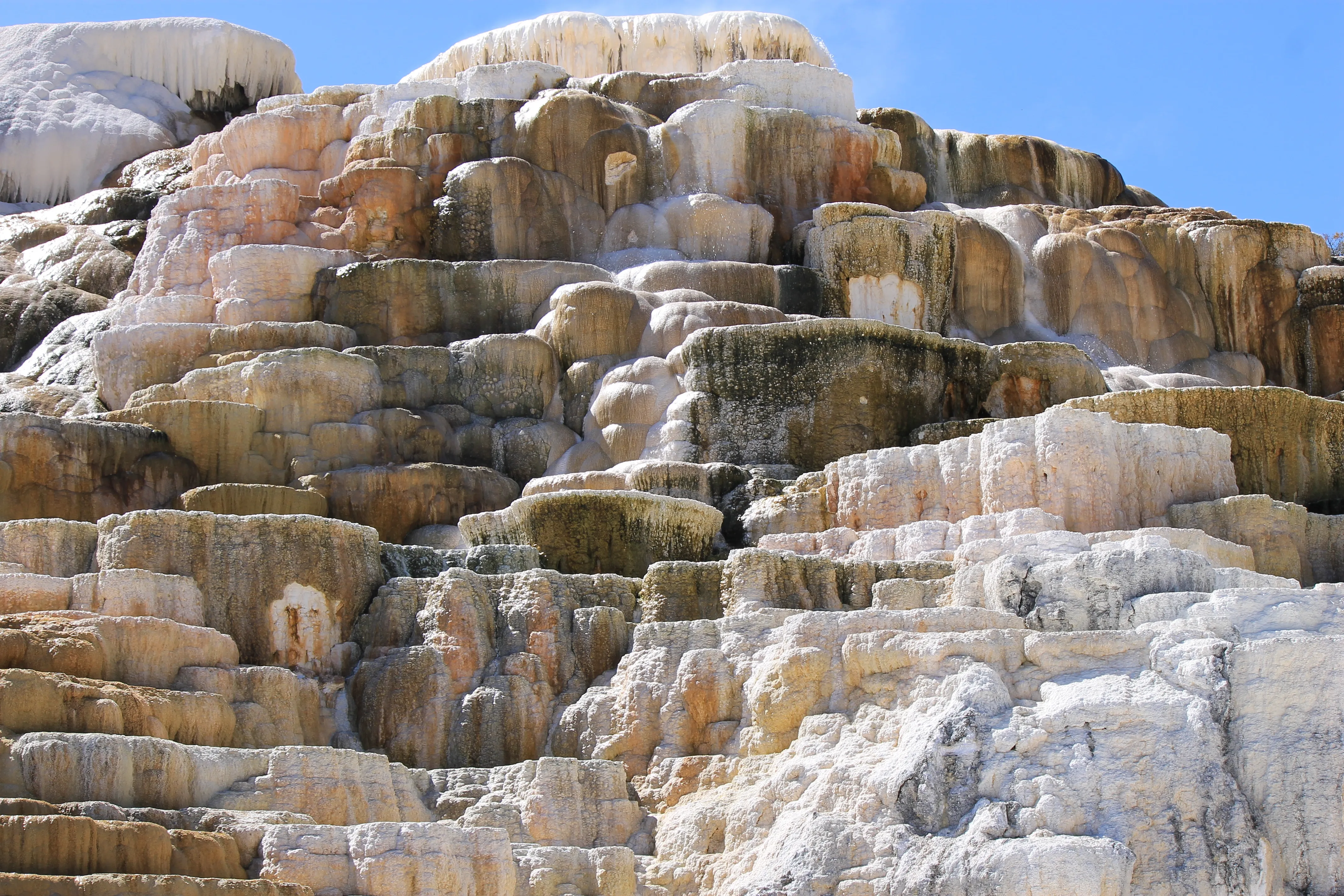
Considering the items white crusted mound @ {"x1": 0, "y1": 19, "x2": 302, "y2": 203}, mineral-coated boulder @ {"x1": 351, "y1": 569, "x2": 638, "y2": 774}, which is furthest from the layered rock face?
white crusted mound @ {"x1": 0, "y1": 19, "x2": 302, "y2": 203}

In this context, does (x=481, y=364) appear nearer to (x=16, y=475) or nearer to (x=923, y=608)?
(x=16, y=475)

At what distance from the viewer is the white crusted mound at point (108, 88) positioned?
147ft

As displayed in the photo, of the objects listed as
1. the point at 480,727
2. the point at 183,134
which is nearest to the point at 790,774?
the point at 480,727

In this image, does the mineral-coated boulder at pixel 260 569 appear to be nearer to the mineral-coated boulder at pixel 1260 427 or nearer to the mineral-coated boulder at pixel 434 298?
the mineral-coated boulder at pixel 1260 427

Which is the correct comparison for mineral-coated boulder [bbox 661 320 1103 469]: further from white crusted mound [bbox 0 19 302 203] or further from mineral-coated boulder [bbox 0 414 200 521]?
white crusted mound [bbox 0 19 302 203]

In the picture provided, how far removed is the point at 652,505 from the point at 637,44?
2462cm

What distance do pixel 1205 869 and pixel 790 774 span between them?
320 cm

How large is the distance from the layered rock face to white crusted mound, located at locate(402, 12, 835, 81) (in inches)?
5.3

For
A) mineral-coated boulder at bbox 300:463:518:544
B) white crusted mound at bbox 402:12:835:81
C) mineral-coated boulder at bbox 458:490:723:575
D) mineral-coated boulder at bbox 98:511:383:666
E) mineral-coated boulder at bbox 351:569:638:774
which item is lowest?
mineral-coated boulder at bbox 351:569:638:774

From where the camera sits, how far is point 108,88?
47375 millimetres

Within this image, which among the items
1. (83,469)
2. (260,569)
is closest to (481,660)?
(260,569)

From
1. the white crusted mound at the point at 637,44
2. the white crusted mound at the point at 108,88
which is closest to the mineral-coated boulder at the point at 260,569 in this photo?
the white crusted mound at the point at 637,44

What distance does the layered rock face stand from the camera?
45.7ft

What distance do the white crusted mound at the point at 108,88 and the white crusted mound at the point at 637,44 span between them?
5.98 meters
